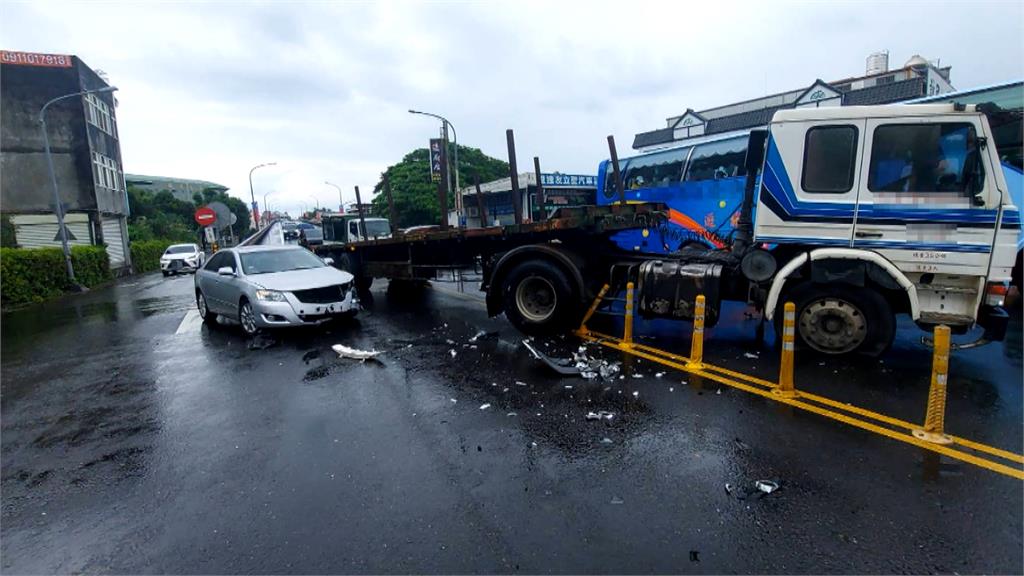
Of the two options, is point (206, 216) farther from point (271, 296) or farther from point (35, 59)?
point (271, 296)

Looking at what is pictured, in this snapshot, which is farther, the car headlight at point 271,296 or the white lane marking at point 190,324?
the white lane marking at point 190,324

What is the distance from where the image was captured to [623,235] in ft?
30.0

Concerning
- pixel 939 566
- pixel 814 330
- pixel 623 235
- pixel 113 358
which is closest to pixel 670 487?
pixel 939 566

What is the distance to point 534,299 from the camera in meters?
7.96

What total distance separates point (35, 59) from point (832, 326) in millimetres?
37144

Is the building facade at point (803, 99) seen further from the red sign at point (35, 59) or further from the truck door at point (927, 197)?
the red sign at point (35, 59)

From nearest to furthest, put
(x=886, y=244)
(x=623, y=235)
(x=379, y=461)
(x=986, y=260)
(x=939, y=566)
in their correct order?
(x=939, y=566), (x=379, y=461), (x=986, y=260), (x=886, y=244), (x=623, y=235)

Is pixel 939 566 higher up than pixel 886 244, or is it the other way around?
pixel 886 244

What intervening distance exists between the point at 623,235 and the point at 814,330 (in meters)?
3.87

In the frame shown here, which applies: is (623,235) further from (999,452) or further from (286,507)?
(286,507)

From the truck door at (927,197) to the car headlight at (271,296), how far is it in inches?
313

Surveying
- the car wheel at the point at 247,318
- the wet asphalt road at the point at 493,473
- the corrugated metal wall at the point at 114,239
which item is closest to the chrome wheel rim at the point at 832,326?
the wet asphalt road at the point at 493,473

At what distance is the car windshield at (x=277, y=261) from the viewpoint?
9219 mm

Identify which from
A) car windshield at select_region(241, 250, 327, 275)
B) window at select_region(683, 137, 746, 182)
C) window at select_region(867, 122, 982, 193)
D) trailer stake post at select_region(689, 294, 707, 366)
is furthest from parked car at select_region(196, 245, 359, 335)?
window at select_region(683, 137, 746, 182)
